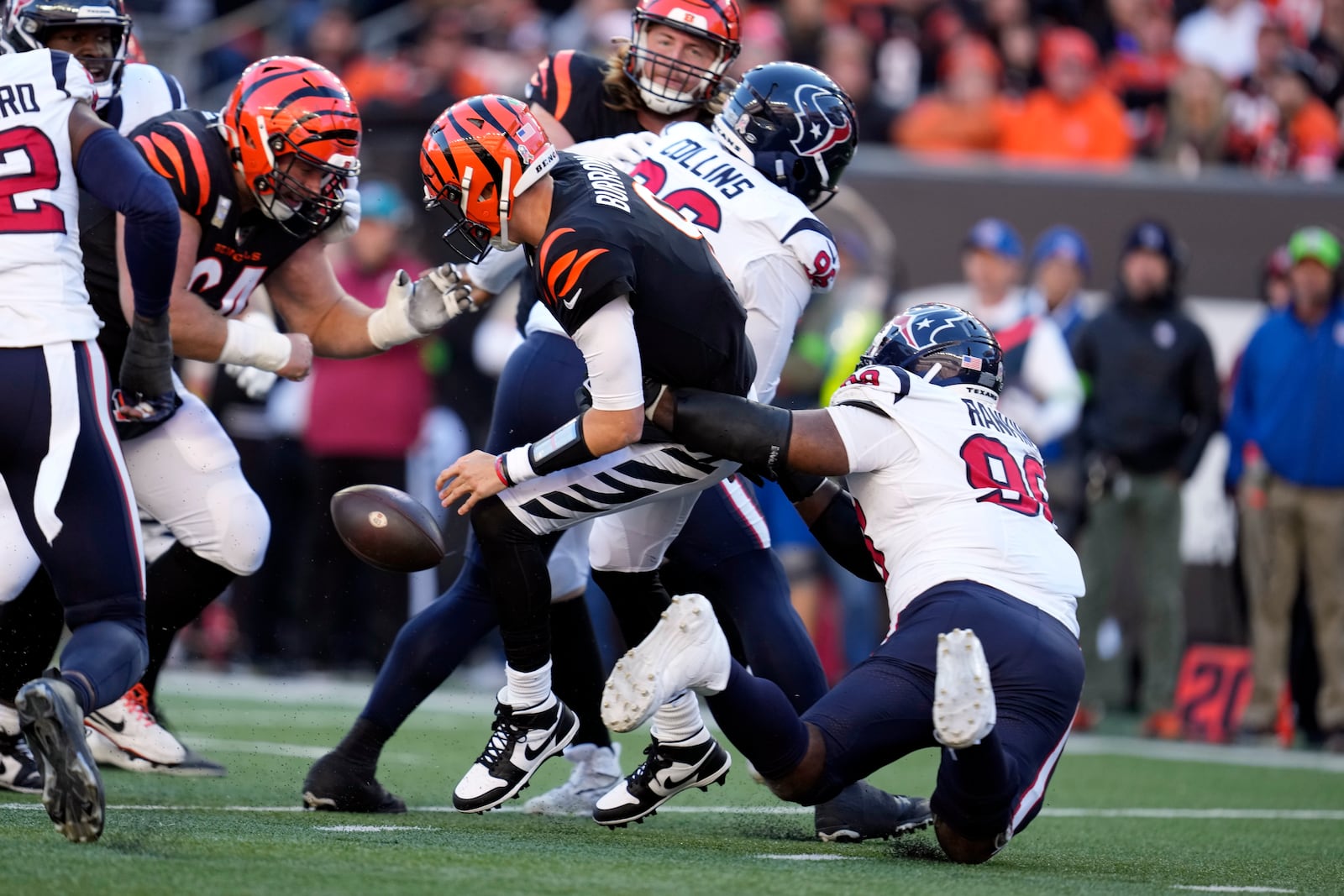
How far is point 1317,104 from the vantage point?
10.7 metres

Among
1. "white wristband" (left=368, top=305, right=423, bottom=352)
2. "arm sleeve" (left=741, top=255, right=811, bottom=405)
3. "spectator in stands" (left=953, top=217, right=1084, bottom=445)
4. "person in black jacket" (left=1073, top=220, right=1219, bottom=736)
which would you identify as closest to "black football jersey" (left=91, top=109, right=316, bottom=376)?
"white wristband" (left=368, top=305, right=423, bottom=352)

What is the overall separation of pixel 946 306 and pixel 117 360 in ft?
7.34

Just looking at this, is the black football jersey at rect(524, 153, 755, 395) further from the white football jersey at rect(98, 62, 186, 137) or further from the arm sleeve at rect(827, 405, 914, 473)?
the white football jersey at rect(98, 62, 186, 137)

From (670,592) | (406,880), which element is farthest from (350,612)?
(406,880)

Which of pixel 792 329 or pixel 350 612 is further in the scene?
pixel 350 612

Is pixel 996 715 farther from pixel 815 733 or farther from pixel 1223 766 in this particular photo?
pixel 1223 766

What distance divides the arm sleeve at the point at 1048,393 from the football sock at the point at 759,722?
4772 mm

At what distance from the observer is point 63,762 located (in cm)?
362

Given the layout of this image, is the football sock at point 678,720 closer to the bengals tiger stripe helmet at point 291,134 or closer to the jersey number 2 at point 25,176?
the bengals tiger stripe helmet at point 291,134

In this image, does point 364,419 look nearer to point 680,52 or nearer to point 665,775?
point 680,52

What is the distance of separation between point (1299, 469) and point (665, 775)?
16.5 feet

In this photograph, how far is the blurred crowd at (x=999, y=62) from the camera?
416 inches

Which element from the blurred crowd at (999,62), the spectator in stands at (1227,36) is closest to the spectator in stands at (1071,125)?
the blurred crowd at (999,62)

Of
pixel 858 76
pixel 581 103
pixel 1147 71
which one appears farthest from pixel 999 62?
pixel 581 103
